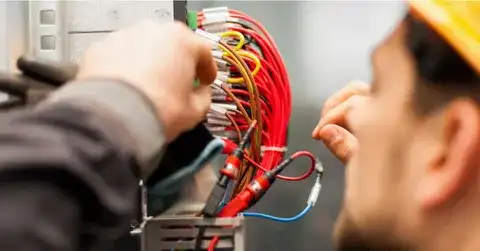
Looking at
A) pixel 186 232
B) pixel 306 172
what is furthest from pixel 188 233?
pixel 306 172

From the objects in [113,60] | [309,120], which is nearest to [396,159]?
[113,60]

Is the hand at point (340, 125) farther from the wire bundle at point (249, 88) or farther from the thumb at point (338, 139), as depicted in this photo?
the wire bundle at point (249, 88)

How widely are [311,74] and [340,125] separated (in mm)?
436

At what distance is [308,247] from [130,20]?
25.6 inches

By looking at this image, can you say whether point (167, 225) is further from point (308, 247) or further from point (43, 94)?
point (308, 247)

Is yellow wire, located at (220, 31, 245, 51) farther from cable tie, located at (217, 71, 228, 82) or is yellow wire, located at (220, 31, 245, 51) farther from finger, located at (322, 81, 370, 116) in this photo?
finger, located at (322, 81, 370, 116)

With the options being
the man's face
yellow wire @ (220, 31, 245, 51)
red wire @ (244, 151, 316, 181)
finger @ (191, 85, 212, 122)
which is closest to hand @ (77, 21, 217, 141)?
finger @ (191, 85, 212, 122)

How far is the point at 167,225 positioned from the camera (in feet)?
3.00

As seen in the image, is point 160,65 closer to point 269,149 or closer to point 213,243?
point 213,243

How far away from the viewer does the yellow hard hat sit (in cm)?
52

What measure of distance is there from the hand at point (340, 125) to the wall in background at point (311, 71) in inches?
14.7

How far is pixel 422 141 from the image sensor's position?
23.4 inches

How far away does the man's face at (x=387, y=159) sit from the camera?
23.8 inches

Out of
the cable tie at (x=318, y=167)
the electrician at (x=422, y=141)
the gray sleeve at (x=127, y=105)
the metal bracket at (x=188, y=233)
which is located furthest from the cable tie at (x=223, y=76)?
the gray sleeve at (x=127, y=105)
